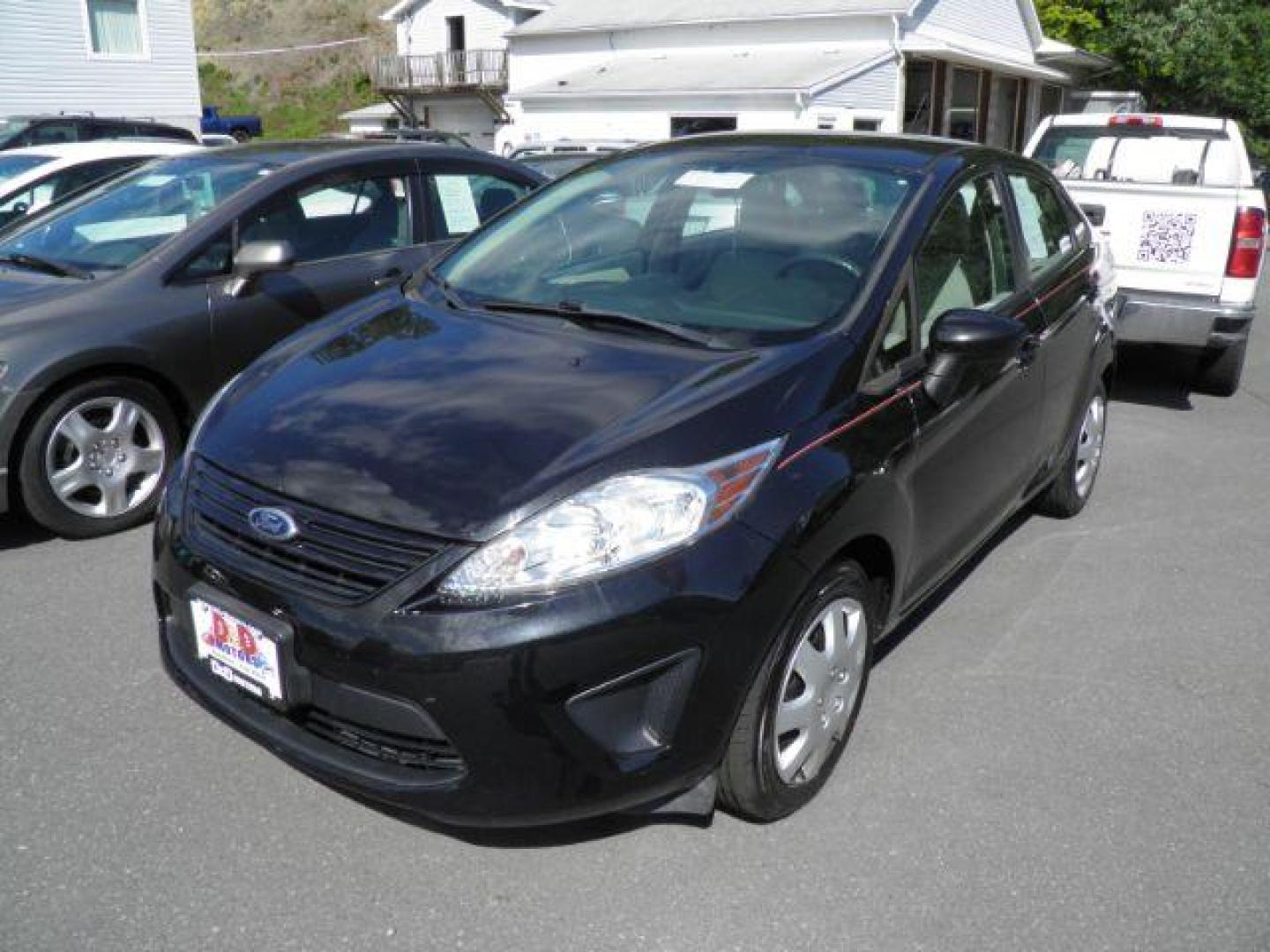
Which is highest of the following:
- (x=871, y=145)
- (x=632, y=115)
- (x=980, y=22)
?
(x=980, y=22)

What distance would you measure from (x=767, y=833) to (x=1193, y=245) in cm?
570

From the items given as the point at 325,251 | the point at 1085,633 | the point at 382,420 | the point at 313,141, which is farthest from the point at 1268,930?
the point at 313,141

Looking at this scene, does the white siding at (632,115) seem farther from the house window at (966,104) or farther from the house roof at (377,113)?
the house roof at (377,113)

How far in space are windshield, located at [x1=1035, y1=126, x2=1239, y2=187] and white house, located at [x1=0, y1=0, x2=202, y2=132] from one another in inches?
867

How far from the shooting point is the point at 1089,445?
5129mm

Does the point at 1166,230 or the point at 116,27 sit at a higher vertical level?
the point at 116,27

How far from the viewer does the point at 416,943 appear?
2471mm

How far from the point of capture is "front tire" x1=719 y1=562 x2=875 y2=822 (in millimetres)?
2666

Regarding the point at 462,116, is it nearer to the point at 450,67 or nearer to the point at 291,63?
the point at 450,67

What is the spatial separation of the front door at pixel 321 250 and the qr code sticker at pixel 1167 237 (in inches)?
178

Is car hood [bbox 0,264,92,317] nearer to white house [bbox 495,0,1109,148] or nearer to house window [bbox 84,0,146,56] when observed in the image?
white house [bbox 495,0,1109,148]

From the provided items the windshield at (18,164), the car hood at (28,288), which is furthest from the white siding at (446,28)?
the car hood at (28,288)

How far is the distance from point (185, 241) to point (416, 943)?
11.7 ft

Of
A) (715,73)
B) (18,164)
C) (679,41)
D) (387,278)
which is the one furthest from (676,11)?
(387,278)
